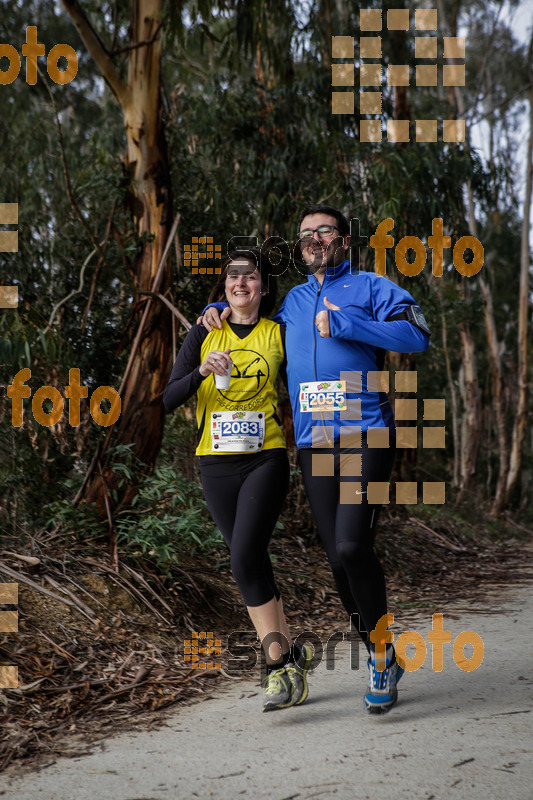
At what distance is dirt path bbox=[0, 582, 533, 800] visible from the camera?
232 centimetres

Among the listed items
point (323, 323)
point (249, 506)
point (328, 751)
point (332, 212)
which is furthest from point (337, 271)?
point (328, 751)

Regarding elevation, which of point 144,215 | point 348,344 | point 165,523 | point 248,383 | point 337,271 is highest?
point 144,215

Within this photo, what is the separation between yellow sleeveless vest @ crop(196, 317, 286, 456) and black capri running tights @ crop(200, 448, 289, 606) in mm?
78

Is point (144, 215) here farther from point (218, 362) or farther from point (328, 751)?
point (328, 751)

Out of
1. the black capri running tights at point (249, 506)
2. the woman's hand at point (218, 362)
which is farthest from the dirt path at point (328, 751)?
the woman's hand at point (218, 362)

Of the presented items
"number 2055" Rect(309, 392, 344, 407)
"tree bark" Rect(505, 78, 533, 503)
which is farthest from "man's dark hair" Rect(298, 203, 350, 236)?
"tree bark" Rect(505, 78, 533, 503)

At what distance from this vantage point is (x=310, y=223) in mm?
3158

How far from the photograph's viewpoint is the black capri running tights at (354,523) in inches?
114

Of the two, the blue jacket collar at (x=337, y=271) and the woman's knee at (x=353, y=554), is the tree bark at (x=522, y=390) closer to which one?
the blue jacket collar at (x=337, y=271)

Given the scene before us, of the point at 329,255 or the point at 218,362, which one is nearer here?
the point at 218,362

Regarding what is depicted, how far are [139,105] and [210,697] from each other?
153 inches

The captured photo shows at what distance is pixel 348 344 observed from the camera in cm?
304

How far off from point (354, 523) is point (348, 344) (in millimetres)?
661
